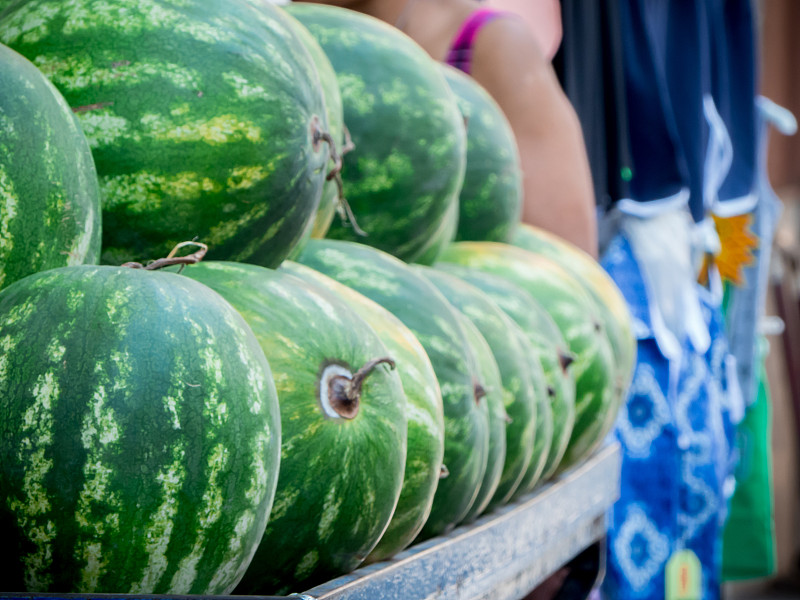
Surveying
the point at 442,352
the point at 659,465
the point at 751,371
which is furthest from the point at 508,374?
the point at 751,371

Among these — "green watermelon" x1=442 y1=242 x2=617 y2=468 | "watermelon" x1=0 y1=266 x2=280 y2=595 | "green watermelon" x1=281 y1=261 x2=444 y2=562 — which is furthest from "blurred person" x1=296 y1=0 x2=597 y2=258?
"watermelon" x1=0 y1=266 x2=280 y2=595

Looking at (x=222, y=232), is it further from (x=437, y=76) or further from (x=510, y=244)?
(x=510, y=244)

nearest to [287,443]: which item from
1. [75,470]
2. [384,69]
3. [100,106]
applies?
[75,470]

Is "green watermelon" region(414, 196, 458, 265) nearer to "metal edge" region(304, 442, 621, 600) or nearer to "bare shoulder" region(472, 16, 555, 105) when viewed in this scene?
"metal edge" region(304, 442, 621, 600)

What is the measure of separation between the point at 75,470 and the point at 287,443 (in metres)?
0.26

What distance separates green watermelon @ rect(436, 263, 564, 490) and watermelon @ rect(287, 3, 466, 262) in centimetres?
16

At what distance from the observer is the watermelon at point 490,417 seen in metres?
1.35

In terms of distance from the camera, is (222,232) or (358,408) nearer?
(358,408)

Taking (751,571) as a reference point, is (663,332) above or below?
above

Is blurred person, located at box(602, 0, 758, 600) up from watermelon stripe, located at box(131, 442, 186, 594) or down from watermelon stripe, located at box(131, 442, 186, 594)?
down

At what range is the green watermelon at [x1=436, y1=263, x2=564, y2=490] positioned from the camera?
1.56m

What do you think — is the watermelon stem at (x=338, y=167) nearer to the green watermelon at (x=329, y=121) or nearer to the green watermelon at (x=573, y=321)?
the green watermelon at (x=329, y=121)

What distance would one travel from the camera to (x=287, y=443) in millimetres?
916

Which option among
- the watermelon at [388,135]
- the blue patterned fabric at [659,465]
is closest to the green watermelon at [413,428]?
the watermelon at [388,135]
